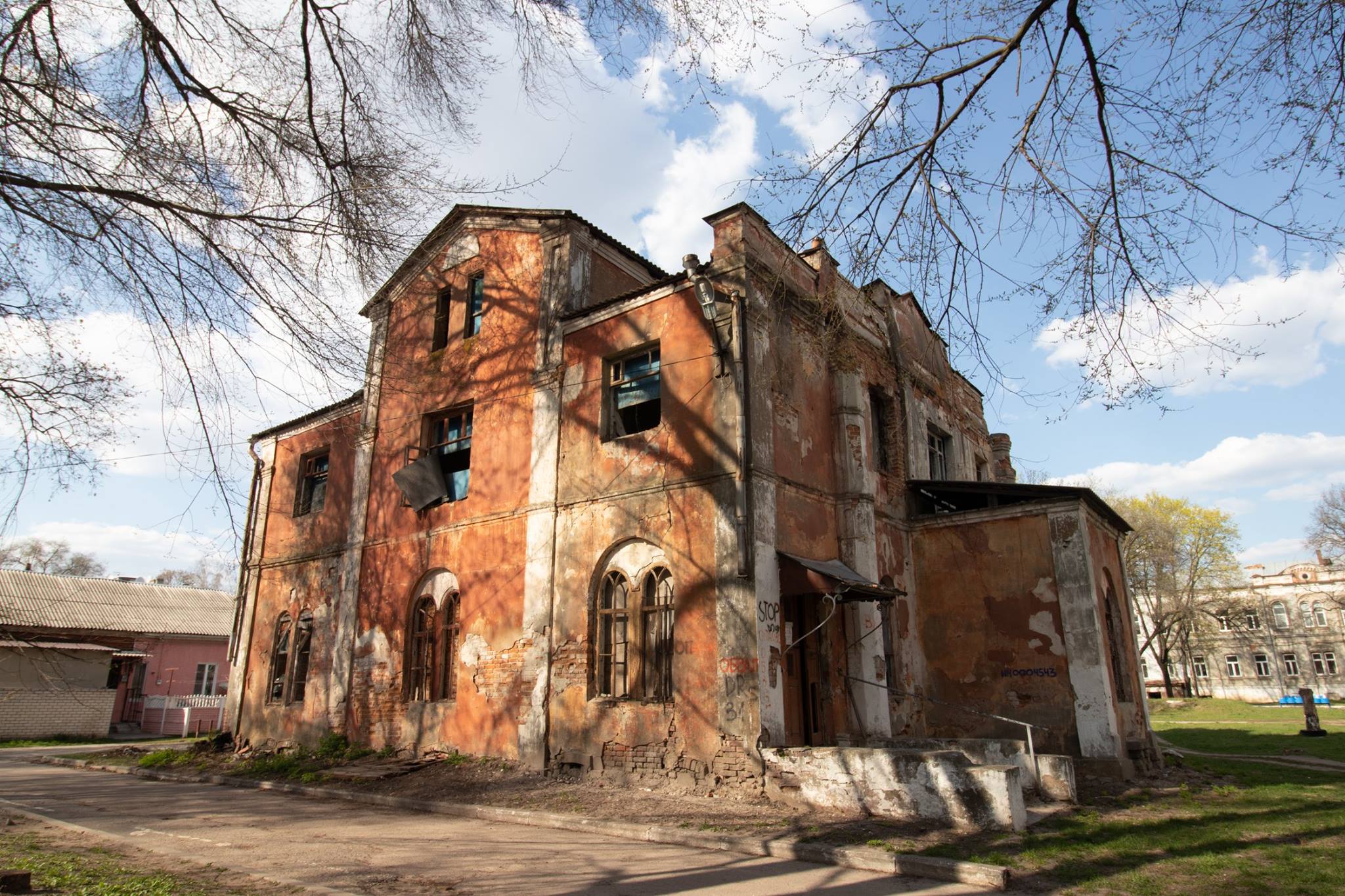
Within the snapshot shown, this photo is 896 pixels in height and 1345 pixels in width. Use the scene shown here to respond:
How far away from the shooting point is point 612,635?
38.1 ft

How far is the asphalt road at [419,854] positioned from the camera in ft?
20.9

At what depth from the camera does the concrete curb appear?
21.8 feet

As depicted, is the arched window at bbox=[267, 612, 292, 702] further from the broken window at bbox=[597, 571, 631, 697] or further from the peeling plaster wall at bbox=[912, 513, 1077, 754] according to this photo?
the peeling plaster wall at bbox=[912, 513, 1077, 754]

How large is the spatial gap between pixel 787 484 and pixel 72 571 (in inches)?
1548

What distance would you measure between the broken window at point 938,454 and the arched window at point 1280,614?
164 ft

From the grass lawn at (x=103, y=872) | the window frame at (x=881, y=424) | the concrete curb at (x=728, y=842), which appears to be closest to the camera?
the grass lawn at (x=103, y=872)

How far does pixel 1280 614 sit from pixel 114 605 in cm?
6524

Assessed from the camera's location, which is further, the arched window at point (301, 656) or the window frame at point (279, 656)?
the window frame at point (279, 656)

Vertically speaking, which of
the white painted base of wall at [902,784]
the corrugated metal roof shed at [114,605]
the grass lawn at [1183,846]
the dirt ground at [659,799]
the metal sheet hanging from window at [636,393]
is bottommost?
the grass lawn at [1183,846]

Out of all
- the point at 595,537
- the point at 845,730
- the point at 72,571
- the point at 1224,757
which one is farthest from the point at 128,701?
the point at 1224,757

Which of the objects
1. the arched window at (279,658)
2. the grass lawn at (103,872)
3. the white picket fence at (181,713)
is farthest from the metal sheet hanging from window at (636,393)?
the white picket fence at (181,713)

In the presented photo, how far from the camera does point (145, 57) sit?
21.6 feet

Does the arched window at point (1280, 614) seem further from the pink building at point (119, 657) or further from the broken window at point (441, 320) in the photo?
the pink building at point (119, 657)

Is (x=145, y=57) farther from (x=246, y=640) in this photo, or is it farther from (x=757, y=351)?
(x=246, y=640)
